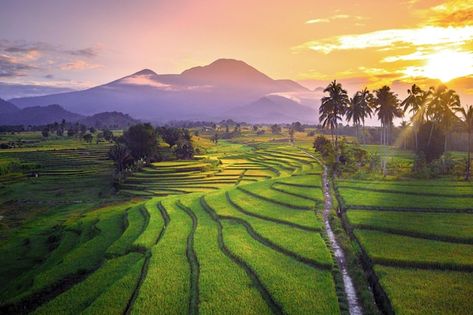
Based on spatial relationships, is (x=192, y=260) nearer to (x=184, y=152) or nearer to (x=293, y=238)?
(x=293, y=238)

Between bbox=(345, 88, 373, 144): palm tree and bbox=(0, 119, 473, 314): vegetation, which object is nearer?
bbox=(0, 119, 473, 314): vegetation

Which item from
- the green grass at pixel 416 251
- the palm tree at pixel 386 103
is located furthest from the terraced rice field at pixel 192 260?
the palm tree at pixel 386 103

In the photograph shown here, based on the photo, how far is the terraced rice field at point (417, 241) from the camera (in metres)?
18.2

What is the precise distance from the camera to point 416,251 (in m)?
23.3

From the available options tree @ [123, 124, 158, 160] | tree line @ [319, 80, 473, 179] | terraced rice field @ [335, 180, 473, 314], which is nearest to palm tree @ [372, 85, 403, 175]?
tree line @ [319, 80, 473, 179]

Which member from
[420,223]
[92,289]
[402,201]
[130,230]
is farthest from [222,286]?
[402,201]

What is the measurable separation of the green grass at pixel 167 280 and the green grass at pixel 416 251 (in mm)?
12063

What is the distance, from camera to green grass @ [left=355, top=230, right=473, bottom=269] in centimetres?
2160

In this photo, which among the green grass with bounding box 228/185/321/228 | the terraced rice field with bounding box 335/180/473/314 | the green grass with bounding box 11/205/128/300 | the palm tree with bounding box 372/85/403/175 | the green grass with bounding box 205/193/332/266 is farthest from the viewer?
the palm tree with bounding box 372/85/403/175

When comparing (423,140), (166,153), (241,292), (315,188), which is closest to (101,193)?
(166,153)

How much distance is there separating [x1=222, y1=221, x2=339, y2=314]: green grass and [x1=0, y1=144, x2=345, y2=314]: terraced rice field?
0.06 metres

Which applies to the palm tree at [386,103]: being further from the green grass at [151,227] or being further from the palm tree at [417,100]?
the green grass at [151,227]

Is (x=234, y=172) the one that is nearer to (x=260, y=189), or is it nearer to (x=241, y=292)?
(x=260, y=189)

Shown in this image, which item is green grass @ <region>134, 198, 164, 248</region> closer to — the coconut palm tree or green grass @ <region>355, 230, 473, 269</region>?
green grass @ <region>355, 230, 473, 269</region>
